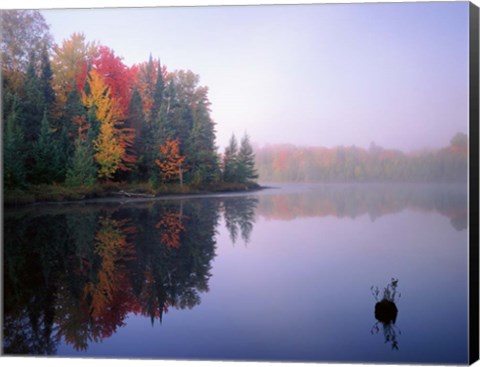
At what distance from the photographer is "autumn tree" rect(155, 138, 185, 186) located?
5918mm

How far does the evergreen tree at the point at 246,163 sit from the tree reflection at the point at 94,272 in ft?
1.35

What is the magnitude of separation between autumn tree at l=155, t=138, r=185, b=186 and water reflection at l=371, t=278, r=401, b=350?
216 centimetres

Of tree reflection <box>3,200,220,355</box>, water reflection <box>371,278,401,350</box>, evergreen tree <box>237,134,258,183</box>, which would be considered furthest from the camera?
evergreen tree <box>237,134,258,183</box>

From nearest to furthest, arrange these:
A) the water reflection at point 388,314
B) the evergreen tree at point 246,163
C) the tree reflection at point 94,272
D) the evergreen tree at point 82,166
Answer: the water reflection at point 388,314
the tree reflection at point 94,272
the evergreen tree at point 246,163
the evergreen tree at point 82,166

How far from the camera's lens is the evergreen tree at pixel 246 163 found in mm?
5797

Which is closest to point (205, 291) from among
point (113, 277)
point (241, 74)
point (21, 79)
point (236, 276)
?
point (236, 276)

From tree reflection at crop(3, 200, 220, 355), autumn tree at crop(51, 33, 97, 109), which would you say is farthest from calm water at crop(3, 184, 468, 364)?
autumn tree at crop(51, 33, 97, 109)

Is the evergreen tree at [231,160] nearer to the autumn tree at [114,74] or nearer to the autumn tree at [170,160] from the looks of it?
the autumn tree at [170,160]

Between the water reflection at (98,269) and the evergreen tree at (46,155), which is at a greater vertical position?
the evergreen tree at (46,155)

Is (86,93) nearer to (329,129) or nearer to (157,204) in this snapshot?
(157,204)

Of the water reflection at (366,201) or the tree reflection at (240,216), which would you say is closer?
the water reflection at (366,201)

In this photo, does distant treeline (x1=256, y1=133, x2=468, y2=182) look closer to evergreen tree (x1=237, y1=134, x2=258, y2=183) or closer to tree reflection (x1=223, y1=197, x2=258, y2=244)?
evergreen tree (x1=237, y1=134, x2=258, y2=183)

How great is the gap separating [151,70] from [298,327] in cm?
A: 268

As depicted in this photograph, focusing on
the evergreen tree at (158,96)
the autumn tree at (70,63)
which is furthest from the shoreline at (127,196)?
the autumn tree at (70,63)
